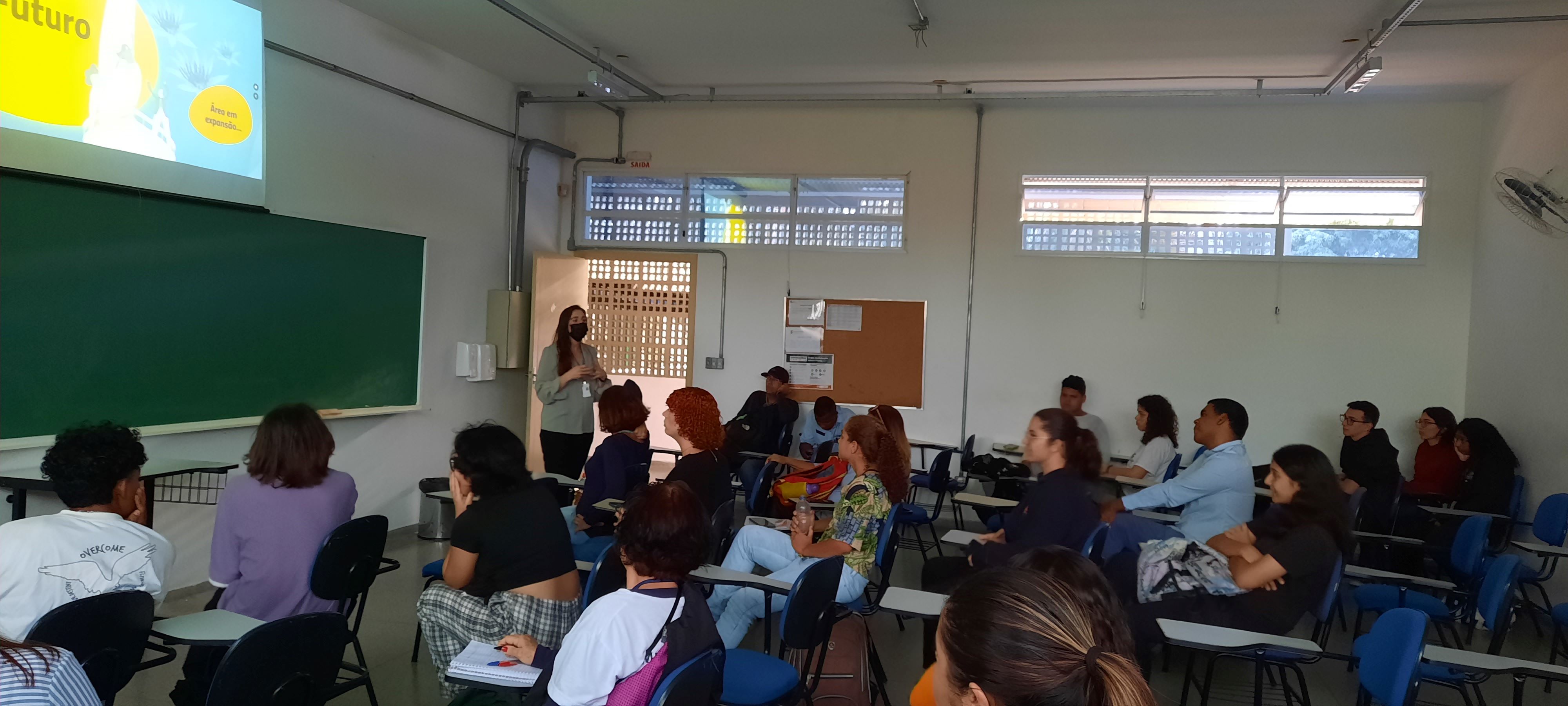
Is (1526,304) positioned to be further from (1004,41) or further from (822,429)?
(822,429)

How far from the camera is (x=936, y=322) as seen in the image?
24.2 ft

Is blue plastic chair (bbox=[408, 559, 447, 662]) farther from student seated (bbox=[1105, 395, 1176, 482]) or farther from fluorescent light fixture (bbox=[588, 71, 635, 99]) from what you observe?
student seated (bbox=[1105, 395, 1176, 482])

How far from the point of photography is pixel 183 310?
4.38 metres

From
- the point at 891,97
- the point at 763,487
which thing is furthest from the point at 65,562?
the point at 891,97

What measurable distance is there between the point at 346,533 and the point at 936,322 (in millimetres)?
5243

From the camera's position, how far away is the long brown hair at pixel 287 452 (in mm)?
2865

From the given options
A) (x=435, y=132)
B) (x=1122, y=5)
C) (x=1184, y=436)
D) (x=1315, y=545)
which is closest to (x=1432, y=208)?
(x=1184, y=436)

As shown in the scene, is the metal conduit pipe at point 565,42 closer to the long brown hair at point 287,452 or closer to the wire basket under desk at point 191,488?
the wire basket under desk at point 191,488

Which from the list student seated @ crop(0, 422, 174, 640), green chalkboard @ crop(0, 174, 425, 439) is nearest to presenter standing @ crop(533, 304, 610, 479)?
green chalkboard @ crop(0, 174, 425, 439)

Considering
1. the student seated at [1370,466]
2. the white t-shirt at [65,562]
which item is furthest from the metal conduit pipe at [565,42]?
the student seated at [1370,466]

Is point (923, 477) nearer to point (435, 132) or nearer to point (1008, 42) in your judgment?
point (1008, 42)

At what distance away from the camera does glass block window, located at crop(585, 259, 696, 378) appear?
7.85 m

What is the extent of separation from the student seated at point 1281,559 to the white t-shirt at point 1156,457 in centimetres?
230

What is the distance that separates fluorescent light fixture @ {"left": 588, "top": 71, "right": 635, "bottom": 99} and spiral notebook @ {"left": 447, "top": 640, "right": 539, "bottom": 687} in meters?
4.28
